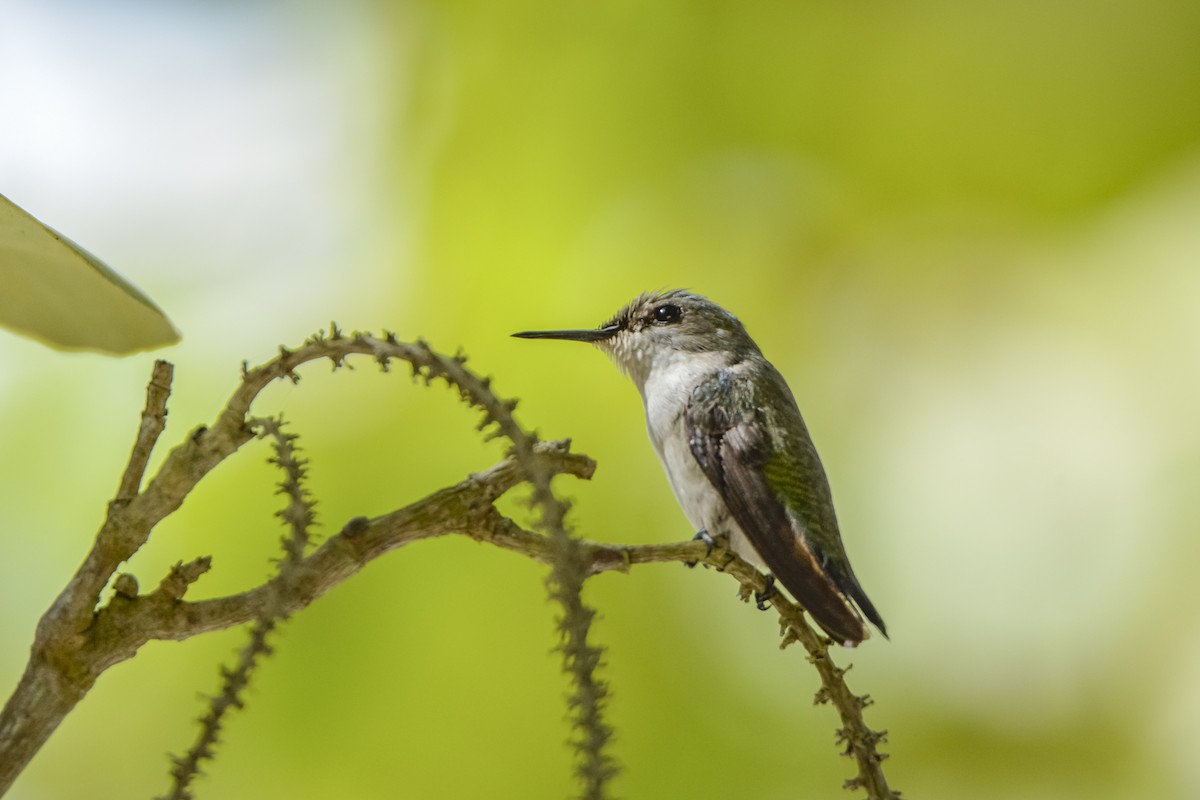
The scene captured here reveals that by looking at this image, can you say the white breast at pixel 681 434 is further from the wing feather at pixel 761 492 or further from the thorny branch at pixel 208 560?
the thorny branch at pixel 208 560

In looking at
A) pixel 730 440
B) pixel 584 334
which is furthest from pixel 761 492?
pixel 584 334

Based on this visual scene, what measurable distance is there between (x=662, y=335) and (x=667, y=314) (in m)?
0.03

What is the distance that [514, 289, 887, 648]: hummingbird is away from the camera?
118 centimetres

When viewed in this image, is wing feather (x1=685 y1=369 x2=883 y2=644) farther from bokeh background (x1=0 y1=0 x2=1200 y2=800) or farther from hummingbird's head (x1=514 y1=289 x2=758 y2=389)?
bokeh background (x1=0 y1=0 x2=1200 y2=800)

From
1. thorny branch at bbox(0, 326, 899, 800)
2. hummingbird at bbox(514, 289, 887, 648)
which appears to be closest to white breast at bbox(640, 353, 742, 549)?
hummingbird at bbox(514, 289, 887, 648)

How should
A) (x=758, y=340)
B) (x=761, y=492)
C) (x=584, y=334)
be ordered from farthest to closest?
(x=758, y=340), (x=584, y=334), (x=761, y=492)

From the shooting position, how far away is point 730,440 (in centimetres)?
131

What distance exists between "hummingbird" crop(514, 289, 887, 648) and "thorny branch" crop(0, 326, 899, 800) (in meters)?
0.37

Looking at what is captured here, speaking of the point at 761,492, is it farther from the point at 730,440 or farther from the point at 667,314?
the point at 667,314

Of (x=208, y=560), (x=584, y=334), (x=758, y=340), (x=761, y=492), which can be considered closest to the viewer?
(x=208, y=560)

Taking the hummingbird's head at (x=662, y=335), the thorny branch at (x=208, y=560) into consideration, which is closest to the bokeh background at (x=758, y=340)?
the hummingbird's head at (x=662, y=335)

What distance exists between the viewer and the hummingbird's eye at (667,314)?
4.98 feet

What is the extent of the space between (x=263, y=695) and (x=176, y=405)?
21.0 inches

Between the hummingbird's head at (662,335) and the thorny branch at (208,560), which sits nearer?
the thorny branch at (208,560)
